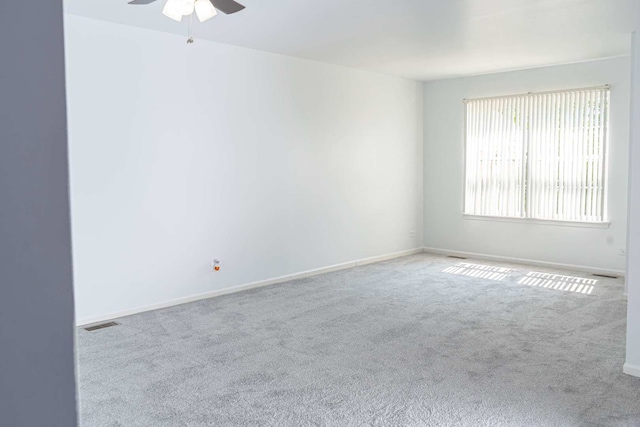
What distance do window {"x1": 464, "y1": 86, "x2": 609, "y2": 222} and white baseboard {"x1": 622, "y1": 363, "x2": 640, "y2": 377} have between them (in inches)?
143

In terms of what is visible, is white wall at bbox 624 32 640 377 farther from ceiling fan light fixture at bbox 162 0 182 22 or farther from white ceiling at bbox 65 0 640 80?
ceiling fan light fixture at bbox 162 0 182 22

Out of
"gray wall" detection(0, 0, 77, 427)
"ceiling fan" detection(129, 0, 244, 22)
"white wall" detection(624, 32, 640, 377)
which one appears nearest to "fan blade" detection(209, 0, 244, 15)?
"ceiling fan" detection(129, 0, 244, 22)

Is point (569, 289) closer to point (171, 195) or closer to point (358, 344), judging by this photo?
point (358, 344)

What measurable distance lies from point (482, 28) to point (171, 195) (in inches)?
132

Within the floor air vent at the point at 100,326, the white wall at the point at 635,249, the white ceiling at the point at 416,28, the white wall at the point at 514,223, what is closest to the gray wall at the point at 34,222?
the white wall at the point at 635,249

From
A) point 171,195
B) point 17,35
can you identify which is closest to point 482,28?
point 171,195

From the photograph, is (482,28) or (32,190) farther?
(482,28)

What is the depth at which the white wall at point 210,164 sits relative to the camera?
475cm

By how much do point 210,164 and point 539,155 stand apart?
4349mm

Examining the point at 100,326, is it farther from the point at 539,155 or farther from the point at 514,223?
the point at 539,155

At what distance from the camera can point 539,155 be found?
719cm

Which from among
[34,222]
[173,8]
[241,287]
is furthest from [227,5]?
[241,287]

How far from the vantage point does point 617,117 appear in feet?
21.1

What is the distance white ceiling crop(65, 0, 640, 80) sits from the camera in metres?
4.34
